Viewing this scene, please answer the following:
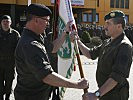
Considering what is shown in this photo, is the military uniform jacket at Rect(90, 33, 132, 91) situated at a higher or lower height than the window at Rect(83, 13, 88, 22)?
lower

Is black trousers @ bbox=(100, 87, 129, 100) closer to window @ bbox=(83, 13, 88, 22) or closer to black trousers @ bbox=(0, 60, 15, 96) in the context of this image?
black trousers @ bbox=(0, 60, 15, 96)

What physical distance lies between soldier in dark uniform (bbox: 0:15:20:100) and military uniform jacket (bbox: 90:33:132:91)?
11.2 ft

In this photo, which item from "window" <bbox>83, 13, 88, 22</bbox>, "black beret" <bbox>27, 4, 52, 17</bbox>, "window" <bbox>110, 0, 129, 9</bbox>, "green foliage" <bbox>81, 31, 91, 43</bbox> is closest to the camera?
"black beret" <bbox>27, 4, 52, 17</bbox>

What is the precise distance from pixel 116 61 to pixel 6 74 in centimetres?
406

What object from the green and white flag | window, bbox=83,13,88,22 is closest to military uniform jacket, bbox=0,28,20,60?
the green and white flag

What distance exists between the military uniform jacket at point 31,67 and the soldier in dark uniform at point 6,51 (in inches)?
138

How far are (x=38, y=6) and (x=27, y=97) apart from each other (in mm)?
1015

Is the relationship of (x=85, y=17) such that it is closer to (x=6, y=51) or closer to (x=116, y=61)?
(x=6, y=51)

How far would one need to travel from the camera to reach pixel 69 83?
3.64 metres

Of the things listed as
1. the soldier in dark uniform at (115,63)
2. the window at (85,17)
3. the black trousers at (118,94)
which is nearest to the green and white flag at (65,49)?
the soldier in dark uniform at (115,63)

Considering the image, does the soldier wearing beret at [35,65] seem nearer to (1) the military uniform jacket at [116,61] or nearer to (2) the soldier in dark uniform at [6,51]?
(1) the military uniform jacket at [116,61]

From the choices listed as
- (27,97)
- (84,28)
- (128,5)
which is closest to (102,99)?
(27,97)

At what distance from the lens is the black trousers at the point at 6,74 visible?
7.49 m

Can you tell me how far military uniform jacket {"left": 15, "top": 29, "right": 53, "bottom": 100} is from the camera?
3561mm
